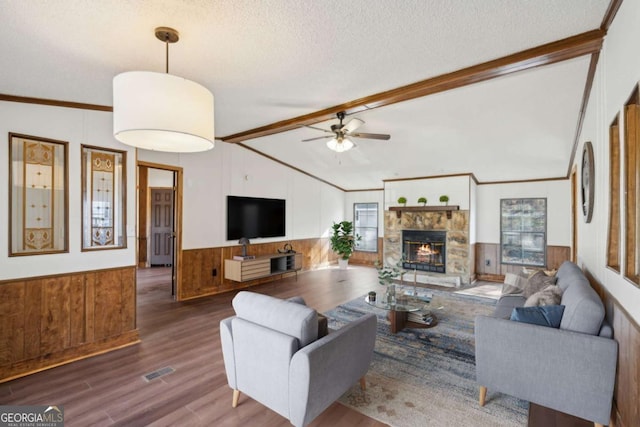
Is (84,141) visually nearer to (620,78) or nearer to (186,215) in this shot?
(186,215)

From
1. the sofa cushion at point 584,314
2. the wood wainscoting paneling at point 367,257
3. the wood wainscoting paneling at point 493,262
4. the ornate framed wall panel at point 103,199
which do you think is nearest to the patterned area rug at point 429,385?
the sofa cushion at point 584,314

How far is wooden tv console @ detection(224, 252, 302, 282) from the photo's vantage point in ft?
18.3

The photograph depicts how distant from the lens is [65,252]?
3025 mm

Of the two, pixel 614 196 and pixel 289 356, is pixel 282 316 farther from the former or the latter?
pixel 614 196

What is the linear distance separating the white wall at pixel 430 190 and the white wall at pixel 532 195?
3.01ft

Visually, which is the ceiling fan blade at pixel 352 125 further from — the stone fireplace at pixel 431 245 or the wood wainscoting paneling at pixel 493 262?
the wood wainscoting paneling at pixel 493 262

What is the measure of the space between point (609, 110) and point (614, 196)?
68 cm

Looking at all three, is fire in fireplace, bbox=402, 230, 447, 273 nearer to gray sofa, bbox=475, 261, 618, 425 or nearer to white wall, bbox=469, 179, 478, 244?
white wall, bbox=469, 179, 478, 244

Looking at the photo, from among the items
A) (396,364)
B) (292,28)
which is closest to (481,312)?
(396,364)

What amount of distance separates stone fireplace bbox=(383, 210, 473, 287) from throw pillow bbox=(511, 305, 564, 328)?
14.1ft

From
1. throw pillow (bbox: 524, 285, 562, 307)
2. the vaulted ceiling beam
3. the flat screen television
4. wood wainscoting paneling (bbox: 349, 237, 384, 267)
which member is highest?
the vaulted ceiling beam

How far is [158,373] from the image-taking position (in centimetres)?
278

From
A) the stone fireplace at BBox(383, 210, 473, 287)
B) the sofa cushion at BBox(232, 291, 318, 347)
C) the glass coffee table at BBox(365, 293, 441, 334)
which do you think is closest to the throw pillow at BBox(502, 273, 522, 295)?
the glass coffee table at BBox(365, 293, 441, 334)

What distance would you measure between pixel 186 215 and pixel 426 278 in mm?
5224
